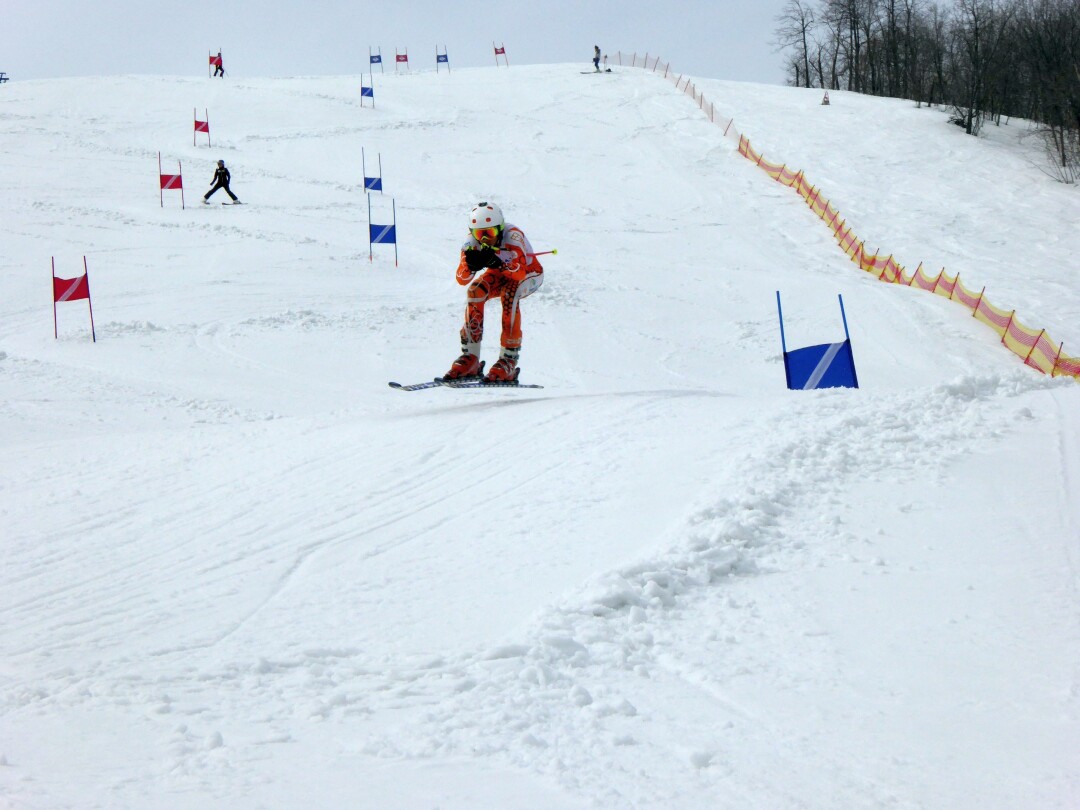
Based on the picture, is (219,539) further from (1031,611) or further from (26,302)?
(26,302)

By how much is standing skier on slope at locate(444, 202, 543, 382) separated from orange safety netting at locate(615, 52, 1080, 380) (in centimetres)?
771

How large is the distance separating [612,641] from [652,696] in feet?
1.44

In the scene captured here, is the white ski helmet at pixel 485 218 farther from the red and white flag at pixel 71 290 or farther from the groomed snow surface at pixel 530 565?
the red and white flag at pixel 71 290

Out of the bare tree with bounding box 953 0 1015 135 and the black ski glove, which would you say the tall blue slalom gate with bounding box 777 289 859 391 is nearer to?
the black ski glove

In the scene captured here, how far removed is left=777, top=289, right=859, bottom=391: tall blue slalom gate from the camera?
9.12m

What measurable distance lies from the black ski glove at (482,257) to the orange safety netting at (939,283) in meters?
8.07

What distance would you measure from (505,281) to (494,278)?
0.12 m

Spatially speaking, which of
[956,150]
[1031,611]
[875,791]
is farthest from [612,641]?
[956,150]

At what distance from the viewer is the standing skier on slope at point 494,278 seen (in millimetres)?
9398

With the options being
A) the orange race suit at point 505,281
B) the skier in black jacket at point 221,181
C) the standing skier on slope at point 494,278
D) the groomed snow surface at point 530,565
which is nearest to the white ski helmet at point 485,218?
the standing skier on slope at point 494,278

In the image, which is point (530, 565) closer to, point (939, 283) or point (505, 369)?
point (505, 369)

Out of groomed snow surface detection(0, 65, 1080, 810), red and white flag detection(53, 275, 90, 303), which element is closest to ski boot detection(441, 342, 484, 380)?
groomed snow surface detection(0, 65, 1080, 810)

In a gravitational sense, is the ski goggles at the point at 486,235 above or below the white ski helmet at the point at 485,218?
below

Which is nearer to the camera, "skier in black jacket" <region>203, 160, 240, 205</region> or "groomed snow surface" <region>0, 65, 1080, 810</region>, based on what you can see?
"groomed snow surface" <region>0, 65, 1080, 810</region>
